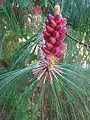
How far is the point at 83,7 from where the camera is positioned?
50.4 inches

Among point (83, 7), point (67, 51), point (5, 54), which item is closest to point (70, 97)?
point (67, 51)

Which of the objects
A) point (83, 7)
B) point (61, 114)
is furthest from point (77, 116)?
point (83, 7)

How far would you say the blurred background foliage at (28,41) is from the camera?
591 mm

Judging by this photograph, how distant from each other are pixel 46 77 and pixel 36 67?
1.7 inches

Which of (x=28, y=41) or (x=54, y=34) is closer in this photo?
(x=54, y=34)

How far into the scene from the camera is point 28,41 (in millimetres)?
852

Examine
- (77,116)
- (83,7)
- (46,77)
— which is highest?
(83,7)

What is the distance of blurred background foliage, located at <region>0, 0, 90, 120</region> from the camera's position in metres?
0.59

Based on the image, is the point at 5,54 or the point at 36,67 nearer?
the point at 36,67

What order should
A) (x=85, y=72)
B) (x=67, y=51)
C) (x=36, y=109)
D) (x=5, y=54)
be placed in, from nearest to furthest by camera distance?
1. (x=36, y=109)
2. (x=85, y=72)
3. (x=67, y=51)
4. (x=5, y=54)

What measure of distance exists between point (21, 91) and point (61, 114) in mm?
104

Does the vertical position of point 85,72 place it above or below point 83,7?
below

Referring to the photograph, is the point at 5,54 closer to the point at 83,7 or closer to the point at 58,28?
the point at 83,7

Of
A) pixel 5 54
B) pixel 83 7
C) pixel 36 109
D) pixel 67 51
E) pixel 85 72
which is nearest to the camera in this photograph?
pixel 36 109
